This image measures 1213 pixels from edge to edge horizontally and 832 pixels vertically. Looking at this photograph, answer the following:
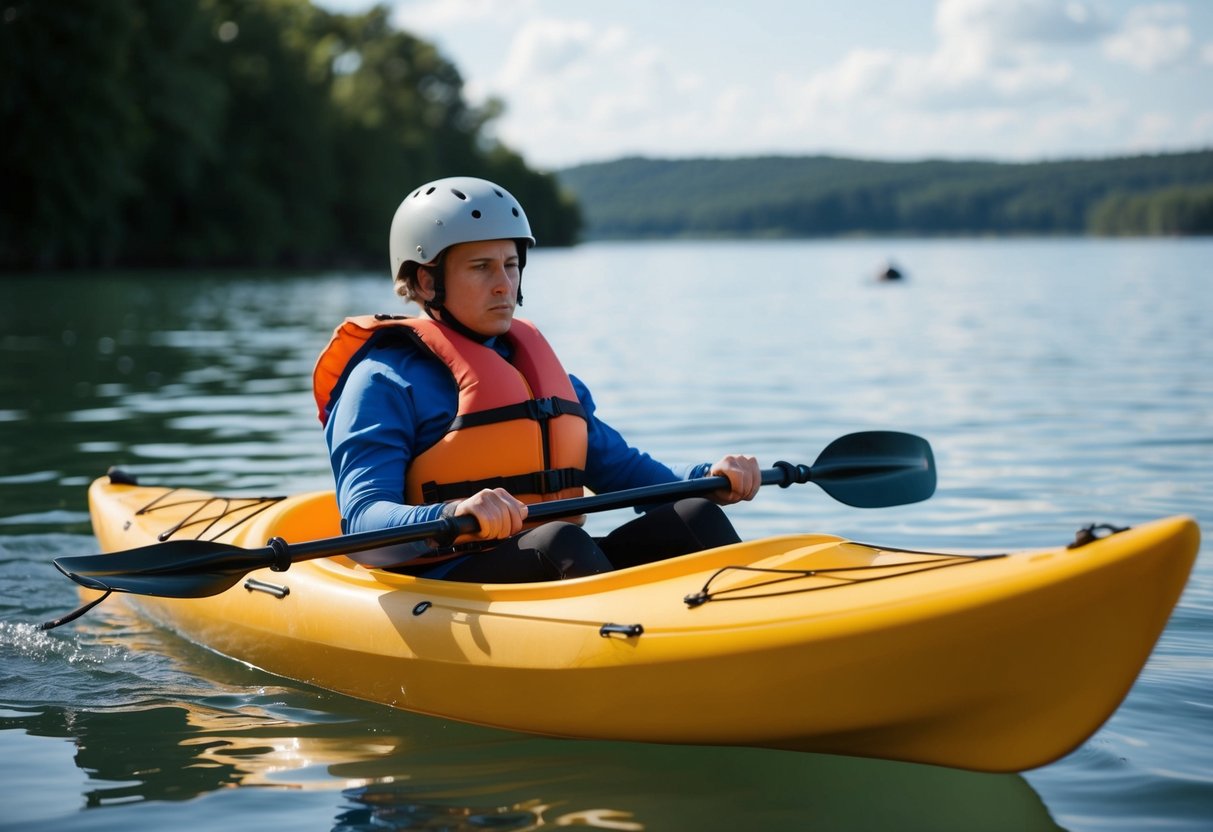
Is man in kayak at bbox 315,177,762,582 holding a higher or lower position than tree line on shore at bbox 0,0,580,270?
lower

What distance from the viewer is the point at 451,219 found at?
3965 mm

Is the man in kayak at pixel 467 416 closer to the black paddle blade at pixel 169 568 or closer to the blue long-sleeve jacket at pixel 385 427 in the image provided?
the blue long-sleeve jacket at pixel 385 427

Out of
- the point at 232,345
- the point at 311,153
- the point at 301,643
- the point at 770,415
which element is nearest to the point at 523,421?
the point at 301,643

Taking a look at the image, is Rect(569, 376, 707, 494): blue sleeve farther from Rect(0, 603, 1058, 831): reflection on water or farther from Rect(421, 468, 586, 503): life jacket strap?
Rect(0, 603, 1058, 831): reflection on water

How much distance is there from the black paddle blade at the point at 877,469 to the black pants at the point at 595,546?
796mm

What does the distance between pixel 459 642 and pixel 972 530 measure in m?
3.13

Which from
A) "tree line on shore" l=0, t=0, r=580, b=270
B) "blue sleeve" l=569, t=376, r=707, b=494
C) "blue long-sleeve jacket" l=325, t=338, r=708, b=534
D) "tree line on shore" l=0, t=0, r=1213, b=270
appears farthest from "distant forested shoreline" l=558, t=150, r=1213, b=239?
"blue long-sleeve jacket" l=325, t=338, r=708, b=534

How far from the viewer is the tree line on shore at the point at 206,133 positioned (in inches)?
1256

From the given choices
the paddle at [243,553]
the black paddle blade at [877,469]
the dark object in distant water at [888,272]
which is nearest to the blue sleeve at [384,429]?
the paddle at [243,553]

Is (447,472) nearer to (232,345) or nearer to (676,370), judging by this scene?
(676,370)

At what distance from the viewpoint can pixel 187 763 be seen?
11.9 ft

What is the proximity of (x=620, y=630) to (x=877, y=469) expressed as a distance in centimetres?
161

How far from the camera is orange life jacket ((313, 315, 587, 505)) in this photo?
12.8ft

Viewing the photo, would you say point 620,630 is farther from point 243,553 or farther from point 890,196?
point 890,196
